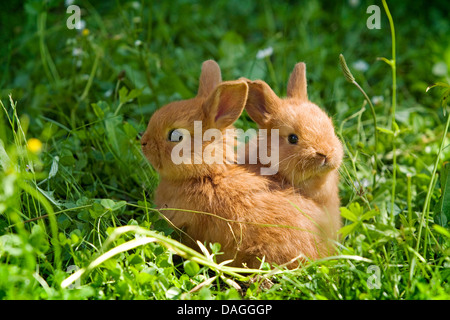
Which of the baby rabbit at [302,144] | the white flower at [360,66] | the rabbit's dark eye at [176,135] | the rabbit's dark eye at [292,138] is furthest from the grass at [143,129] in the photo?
the rabbit's dark eye at [292,138]

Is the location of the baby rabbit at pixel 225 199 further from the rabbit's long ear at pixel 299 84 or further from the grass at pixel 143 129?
the rabbit's long ear at pixel 299 84

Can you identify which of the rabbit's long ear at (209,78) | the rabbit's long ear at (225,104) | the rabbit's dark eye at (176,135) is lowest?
the rabbit's dark eye at (176,135)

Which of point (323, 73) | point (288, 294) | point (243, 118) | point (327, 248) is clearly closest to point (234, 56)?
point (323, 73)

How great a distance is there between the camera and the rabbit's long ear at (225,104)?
2494 millimetres

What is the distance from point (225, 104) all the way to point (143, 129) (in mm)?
895

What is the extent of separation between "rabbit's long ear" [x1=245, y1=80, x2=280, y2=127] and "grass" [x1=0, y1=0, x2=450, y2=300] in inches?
21.3

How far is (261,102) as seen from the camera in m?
2.72

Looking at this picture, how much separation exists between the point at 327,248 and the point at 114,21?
3.21 m

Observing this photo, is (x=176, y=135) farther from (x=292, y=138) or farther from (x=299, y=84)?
(x=299, y=84)

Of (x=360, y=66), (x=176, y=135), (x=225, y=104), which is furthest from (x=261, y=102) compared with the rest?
(x=360, y=66)

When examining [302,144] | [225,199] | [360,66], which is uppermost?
[360,66]

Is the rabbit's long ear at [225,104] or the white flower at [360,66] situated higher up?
the white flower at [360,66]

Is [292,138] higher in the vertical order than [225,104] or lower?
Answer: lower

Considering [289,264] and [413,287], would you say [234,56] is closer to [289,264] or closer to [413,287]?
[289,264]
